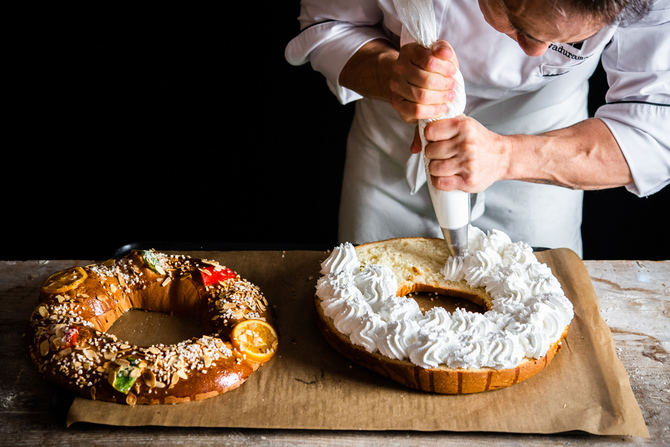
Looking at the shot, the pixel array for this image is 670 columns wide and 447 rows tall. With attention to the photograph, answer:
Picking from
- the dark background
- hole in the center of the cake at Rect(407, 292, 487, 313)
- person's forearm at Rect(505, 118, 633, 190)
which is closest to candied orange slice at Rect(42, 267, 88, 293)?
hole in the center of the cake at Rect(407, 292, 487, 313)

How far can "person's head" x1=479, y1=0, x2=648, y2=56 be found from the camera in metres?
1.37

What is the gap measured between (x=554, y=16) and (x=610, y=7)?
0.11m

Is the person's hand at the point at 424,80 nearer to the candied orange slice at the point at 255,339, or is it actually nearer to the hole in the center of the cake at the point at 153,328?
the candied orange slice at the point at 255,339

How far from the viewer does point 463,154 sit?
183cm

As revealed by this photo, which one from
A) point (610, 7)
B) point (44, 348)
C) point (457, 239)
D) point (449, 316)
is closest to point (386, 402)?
point (449, 316)

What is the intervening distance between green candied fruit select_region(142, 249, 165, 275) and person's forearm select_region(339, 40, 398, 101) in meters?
0.78

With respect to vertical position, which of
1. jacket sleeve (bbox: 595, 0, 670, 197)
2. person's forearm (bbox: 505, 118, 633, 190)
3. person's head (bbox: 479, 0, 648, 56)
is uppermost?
person's head (bbox: 479, 0, 648, 56)

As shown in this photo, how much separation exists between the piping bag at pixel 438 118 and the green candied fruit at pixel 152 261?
795mm

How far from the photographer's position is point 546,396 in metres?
1.73

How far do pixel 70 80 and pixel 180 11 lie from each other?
664mm

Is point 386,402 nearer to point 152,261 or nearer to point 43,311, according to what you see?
point 152,261

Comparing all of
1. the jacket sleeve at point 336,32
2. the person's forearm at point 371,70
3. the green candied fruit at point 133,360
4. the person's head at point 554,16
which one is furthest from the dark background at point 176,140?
the green candied fruit at point 133,360

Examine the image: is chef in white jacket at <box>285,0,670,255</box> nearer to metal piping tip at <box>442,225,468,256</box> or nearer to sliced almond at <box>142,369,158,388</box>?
metal piping tip at <box>442,225,468,256</box>

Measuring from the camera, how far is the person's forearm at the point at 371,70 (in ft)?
6.61
